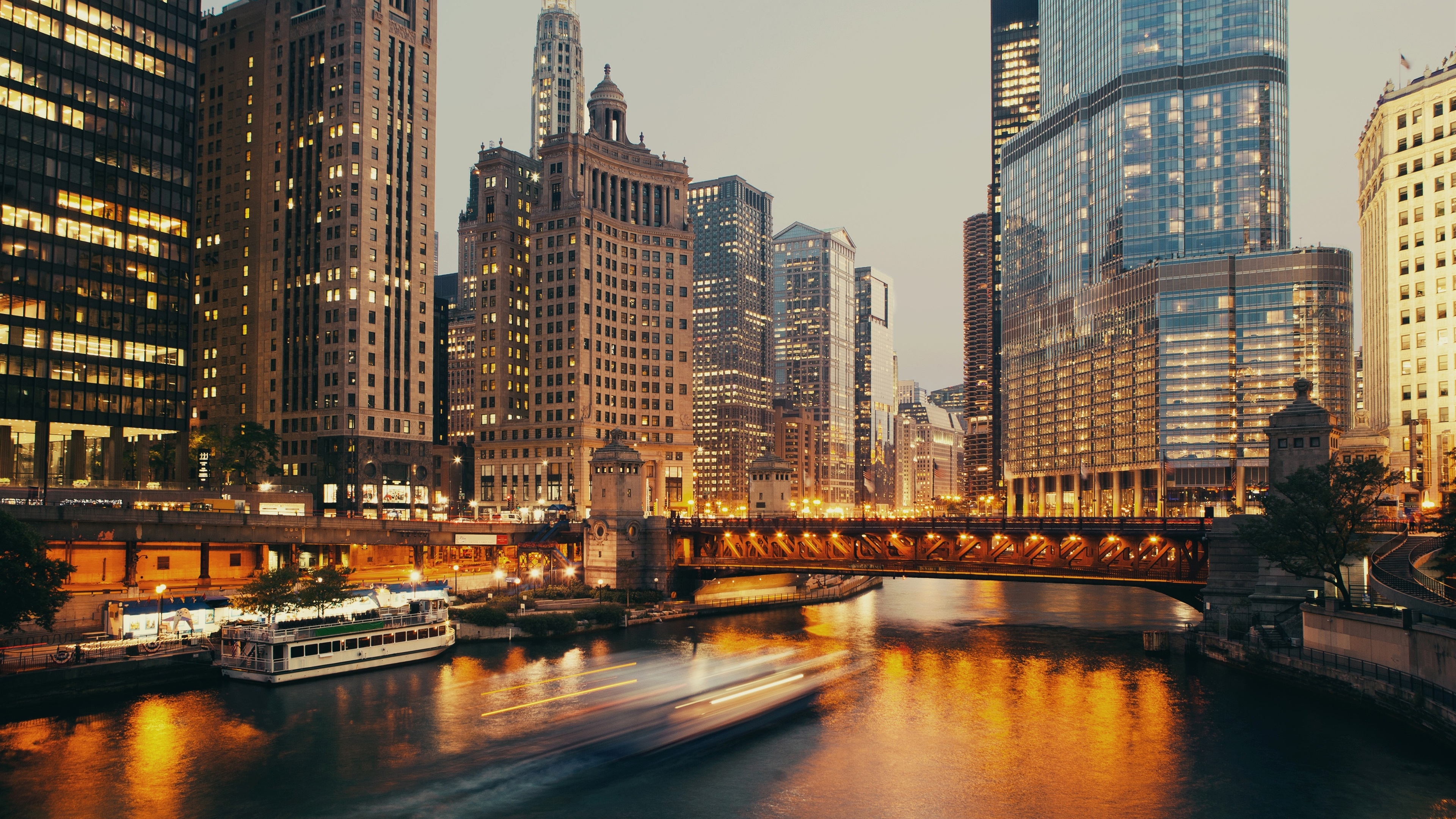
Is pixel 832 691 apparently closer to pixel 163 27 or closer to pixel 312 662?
pixel 312 662

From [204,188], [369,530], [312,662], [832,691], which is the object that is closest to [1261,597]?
[832,691]

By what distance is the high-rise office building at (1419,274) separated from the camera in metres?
152

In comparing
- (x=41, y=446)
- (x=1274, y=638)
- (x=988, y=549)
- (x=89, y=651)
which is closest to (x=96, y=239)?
(x=41, y=446)

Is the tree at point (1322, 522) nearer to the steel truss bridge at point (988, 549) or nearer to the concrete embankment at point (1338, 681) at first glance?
the concrete embankment at point (1338, 681)

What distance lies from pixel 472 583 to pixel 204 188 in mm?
117628

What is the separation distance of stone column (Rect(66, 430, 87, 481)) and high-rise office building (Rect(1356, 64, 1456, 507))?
17765cm

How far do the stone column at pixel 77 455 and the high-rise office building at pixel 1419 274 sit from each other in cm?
17765

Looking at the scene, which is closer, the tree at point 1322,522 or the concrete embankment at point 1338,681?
the concrete embankment at point 1338,681

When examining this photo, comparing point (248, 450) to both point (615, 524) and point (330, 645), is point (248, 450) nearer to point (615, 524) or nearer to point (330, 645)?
point (615, 524)

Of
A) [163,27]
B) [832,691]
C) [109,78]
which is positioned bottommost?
[832,691]

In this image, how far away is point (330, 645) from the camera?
7938cm

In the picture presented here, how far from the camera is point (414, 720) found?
6412cm

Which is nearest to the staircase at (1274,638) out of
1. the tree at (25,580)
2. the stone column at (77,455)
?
the tree at (25,580)

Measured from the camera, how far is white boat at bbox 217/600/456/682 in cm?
7556
